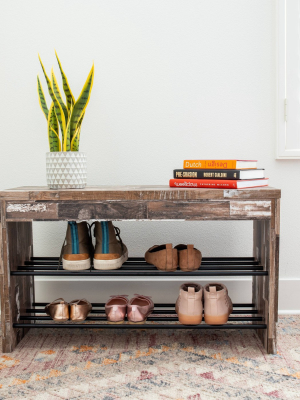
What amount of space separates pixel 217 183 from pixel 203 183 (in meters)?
0.06

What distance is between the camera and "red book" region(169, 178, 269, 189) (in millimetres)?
1301

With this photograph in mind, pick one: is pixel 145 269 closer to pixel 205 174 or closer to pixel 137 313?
pixel 137 313

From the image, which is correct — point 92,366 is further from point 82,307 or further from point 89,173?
point 89,173

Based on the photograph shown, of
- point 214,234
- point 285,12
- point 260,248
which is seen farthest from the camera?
point 214,234

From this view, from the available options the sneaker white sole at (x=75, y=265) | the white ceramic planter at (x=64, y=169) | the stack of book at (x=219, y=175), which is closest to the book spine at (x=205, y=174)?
the stack of book at (x=219, y=175)

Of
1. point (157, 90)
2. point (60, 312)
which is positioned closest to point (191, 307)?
point (60, 312)

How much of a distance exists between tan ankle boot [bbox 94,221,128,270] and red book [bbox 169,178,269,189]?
31 centimetres

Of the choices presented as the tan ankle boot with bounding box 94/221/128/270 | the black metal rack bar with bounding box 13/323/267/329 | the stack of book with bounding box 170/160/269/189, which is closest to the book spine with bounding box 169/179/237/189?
the stack of book with bounding box 170/160/269/189

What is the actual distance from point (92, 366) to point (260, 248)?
0.79 meters

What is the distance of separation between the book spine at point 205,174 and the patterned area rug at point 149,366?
0.65m

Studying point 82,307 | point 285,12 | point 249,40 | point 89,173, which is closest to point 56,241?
point 89,173

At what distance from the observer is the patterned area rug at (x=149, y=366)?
1.12m

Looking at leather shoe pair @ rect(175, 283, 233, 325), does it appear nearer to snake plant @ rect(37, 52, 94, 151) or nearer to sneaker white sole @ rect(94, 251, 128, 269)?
sneaker white sole @ rect(94, 251, 128, 269)

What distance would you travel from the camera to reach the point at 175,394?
3.62ft
